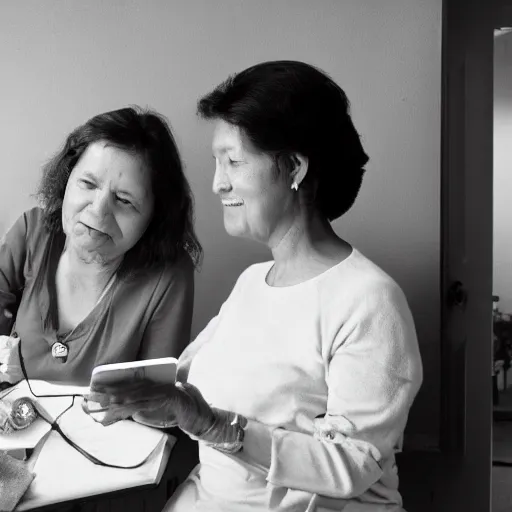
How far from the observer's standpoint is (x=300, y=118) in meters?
1.06

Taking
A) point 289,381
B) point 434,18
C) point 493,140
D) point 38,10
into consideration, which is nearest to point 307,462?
point 289,381

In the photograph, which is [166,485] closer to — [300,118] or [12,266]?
[12,266]

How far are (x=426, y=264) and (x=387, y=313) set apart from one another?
0.38m

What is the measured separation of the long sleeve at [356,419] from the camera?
3.15ft

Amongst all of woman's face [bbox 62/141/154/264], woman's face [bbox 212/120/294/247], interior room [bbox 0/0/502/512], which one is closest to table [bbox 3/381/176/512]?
interior room [bbox 0/0/502/512]

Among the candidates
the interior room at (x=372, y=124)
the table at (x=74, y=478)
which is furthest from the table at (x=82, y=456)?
the interior room at (x=372, y=124)

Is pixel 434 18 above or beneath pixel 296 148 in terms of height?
above

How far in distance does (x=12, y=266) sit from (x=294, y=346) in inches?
23.6

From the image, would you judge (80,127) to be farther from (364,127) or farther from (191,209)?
(364,127)

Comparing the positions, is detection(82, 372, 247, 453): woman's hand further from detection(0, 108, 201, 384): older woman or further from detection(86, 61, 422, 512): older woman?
detection(0, 108, 201, 384): older woman

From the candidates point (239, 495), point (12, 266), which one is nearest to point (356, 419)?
point (239, 495)

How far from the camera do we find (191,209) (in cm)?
132

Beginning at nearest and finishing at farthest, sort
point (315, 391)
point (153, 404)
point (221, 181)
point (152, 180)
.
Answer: point (153, 404)
point (315, 391)
point (221, 181)
point (152, 180)

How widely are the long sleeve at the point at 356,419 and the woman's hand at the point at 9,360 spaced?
0.53m
